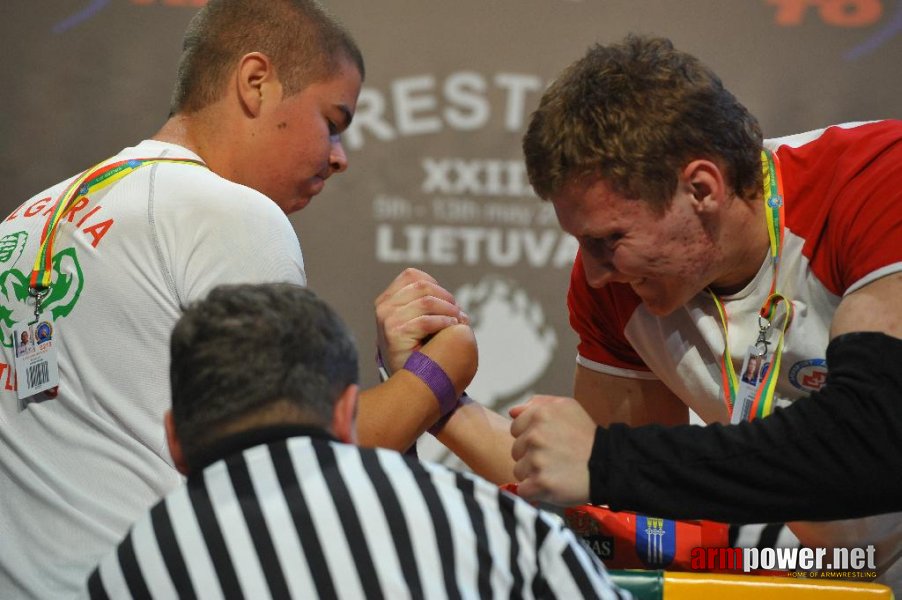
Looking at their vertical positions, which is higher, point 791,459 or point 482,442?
point 791,459

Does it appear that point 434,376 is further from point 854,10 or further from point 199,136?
point 854,10

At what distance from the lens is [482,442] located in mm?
1962

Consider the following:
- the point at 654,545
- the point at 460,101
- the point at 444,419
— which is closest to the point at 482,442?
the point at 444,419

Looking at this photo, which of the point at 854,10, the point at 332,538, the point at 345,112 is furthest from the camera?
the point at 854,10

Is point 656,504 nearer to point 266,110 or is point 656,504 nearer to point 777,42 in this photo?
point 266,110

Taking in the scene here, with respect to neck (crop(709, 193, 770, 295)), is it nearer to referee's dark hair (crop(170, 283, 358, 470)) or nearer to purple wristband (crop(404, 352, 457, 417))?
purple wristband (crop(404, 352, 457, 417))

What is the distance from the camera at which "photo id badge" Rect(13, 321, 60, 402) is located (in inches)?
60.1

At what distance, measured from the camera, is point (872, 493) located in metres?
1.37

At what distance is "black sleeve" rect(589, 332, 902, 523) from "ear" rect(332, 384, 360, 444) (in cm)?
44

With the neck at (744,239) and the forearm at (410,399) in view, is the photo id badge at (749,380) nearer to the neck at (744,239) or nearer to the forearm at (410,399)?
the neck at (744,239)

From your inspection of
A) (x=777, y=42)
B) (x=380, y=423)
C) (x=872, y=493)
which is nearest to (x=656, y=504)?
(x=872, y=493)

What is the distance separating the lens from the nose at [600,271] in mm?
1714

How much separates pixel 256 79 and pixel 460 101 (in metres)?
1.61

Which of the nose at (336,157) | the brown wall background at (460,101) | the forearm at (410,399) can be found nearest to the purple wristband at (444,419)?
the forearm at (410,399)
